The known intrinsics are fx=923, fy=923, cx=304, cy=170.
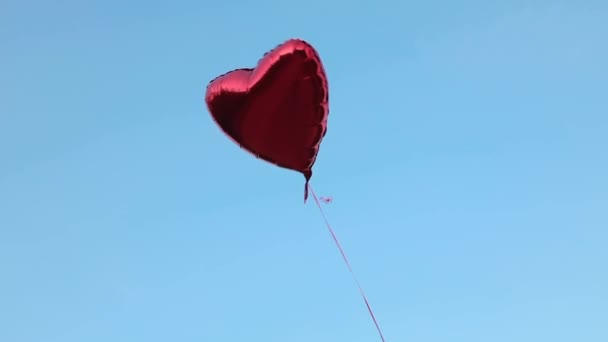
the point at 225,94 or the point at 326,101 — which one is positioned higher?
the point at 225,94

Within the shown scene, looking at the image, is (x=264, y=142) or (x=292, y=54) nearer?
(x=292, y=54)

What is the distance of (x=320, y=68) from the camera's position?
693 inches

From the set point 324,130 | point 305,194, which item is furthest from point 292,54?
point 305,194

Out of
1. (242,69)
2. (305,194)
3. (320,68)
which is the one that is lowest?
(305,194)

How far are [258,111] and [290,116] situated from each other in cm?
65

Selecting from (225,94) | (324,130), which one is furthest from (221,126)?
(324,130)

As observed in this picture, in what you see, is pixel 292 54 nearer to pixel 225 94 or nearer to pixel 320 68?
pixel 320 68

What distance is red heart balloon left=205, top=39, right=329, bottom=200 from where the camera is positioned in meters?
17.5

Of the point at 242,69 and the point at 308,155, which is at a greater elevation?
the point at 242,69

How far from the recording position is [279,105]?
18.0 meters

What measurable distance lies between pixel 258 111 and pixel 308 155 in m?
1.37

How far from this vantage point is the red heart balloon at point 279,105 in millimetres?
17500

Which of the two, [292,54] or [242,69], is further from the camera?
[242,69]

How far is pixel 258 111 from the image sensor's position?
1822cm
